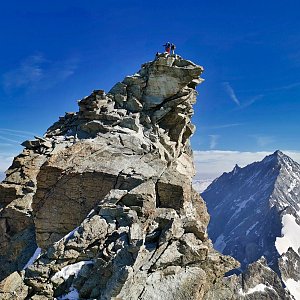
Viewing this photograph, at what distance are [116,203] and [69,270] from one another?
23.7 feet

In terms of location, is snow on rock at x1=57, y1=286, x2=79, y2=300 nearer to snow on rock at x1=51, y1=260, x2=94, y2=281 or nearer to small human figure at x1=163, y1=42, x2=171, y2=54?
snow on rock at x1=51, y1=260, x2=94, y2=281

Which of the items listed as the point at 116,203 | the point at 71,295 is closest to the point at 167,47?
the point at 116,203

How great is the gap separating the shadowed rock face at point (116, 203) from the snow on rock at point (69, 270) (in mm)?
80

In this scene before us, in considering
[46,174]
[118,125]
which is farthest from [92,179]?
[118,125]

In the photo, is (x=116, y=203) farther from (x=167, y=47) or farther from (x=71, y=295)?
(x=167, y=47)

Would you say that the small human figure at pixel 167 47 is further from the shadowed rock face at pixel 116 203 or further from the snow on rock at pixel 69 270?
the snow on rock at pixel 69 270

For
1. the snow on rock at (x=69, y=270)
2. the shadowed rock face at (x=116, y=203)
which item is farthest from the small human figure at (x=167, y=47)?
the snow on rock at (x=69, y=270)

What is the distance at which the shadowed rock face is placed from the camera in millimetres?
22719

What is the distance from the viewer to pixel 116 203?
2931cm

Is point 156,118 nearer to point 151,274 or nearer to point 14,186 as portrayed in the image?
point 14,186

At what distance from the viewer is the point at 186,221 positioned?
27094 mm

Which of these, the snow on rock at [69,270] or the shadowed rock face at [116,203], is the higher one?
the shadowed rock face at [116,203]

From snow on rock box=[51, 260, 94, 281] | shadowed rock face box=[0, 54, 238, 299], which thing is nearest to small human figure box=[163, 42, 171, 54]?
shadowed rock face box=[0, 54, 238, 299]

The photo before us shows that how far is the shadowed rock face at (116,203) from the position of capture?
2272cm
